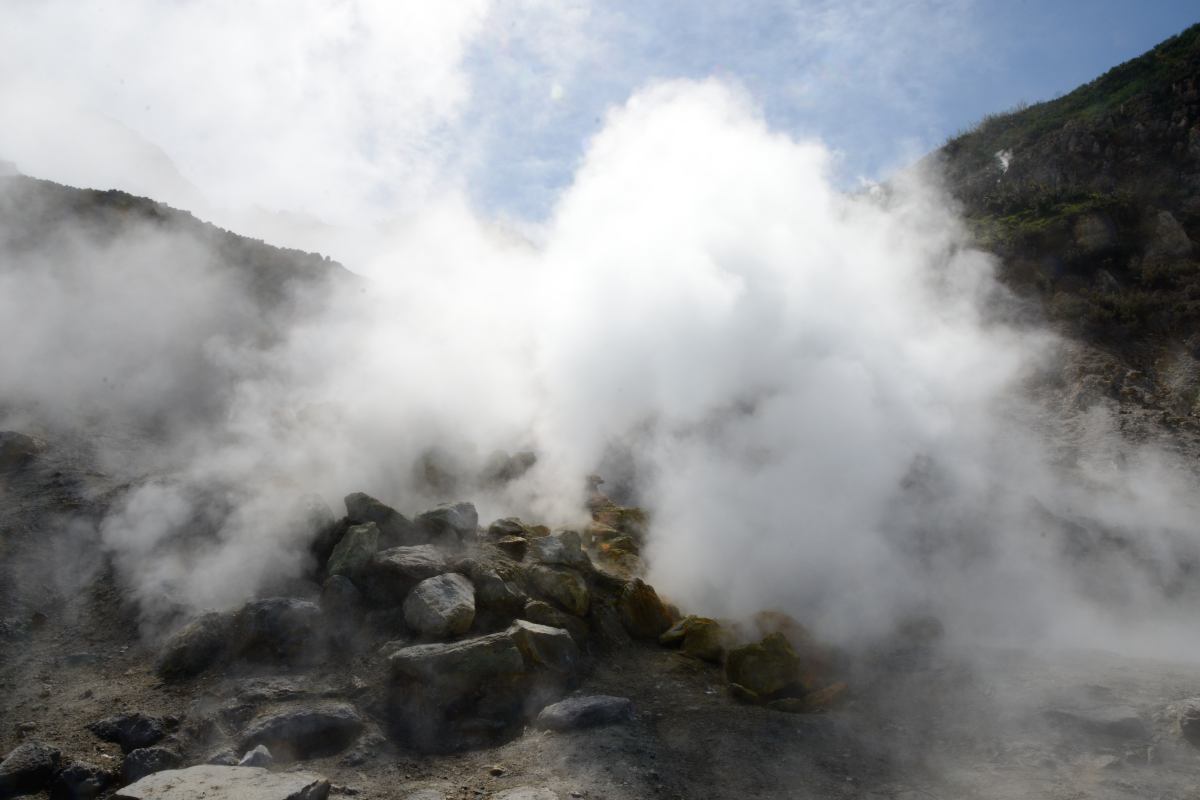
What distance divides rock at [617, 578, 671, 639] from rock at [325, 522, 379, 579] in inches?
87.2

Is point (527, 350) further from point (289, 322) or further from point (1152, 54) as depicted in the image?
point (1152, 54)

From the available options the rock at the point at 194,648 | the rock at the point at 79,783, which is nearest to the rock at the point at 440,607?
the rock at the point at 194,648

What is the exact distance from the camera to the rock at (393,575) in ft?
20.0

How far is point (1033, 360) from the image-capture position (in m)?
11.7

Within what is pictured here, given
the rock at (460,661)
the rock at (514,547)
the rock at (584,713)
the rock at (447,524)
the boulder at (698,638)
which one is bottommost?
the rock at (584,713)

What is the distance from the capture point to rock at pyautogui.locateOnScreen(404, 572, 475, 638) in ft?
18.7

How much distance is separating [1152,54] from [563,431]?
19.1 metres

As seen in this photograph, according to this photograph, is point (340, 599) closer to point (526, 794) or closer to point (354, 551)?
point (354, 551)

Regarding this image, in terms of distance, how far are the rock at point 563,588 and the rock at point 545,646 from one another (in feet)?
1.79

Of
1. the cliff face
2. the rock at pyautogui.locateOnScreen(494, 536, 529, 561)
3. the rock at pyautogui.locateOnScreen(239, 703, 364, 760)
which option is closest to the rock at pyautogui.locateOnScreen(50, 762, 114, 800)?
the rock at pyautogui.locateOnScreen(239, 703, 364, 760)

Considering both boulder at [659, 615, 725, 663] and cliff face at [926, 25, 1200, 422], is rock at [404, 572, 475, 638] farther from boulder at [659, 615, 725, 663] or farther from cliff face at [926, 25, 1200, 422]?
cliff face at [926, 25, 1200, 422]

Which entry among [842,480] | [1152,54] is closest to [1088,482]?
[842,480]

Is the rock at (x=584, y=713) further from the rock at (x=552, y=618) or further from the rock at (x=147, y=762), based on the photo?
the rock at (x=147, y=762)

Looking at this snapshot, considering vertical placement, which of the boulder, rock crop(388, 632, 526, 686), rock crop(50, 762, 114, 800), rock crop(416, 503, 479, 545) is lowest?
rock crop(50, 762, 114, 800)
